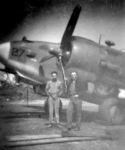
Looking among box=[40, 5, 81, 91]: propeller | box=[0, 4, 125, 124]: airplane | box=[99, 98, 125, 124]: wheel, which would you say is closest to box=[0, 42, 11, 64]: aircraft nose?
box=[0, 4, 125, 124]: airplane

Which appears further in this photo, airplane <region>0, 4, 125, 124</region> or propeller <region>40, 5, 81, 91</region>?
airplane <region>0, 4, 125, 124</region>

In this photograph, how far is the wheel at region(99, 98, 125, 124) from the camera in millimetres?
8617

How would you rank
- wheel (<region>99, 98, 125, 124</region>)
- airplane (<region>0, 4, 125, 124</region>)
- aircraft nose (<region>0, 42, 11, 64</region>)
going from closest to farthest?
airplane (<region>0, 4, 125, 124</region>) → aircraft nose (<region>0, 42, 11, 64</region>) → wheel (<region>99, 98, 125, 124</region>)

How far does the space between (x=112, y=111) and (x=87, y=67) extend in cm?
237

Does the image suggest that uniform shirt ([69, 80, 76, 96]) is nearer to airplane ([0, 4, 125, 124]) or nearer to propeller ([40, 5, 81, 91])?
propeller ([40, 5, 81, 91])

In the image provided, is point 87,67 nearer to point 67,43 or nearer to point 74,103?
point 67,43

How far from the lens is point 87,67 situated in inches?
314

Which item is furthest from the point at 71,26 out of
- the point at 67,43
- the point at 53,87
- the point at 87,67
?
the point at 53,87

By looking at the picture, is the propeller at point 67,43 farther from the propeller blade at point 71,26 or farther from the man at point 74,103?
the man at point 74,103

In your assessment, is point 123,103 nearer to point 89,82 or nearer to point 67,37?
point 89,82

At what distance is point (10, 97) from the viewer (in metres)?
17.2

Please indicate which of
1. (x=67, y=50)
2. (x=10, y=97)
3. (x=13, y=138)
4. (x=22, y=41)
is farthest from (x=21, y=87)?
(x=13, y=138)

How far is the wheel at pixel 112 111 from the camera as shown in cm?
862

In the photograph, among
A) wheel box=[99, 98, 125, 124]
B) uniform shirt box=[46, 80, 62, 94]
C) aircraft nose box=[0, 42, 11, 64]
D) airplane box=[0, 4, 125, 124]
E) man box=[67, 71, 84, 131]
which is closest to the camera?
man box=[67, 71, 84, 131]
